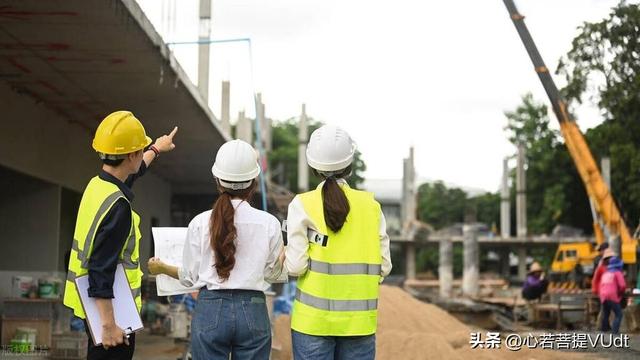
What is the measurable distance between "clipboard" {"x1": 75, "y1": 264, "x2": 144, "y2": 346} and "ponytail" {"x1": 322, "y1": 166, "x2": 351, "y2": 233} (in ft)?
3.23

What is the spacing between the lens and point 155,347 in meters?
13.9

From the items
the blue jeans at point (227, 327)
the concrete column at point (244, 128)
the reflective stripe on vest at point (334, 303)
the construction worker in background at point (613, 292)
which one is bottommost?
A: the construction worker in background at point (613, 292)

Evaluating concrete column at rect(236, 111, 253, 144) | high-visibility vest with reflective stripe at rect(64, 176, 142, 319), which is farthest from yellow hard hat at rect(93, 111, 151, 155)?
concrete column at rect(236, 111, 253, 144)

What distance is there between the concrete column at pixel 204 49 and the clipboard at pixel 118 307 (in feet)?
53.7

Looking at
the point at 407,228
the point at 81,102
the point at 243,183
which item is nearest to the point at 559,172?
the point at 407,228

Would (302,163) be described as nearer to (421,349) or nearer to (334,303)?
(421,349)

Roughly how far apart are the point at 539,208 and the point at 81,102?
48841 mm

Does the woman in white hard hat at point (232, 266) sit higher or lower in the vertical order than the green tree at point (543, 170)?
lower

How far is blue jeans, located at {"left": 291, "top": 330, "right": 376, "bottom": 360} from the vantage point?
14.2 feet

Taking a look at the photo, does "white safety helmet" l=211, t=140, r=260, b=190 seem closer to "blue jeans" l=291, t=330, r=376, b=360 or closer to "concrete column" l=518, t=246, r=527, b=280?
"blue jeans" l=291, t=330, r=376, b=360

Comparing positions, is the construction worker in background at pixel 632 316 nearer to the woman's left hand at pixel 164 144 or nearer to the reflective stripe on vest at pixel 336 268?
the woman's left hand at pixel 164 144

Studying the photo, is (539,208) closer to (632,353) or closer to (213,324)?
(632,353)

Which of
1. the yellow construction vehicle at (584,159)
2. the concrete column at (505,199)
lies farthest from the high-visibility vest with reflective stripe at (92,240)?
the concrete column at (505,199)

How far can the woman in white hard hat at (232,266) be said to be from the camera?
14.3 feet
